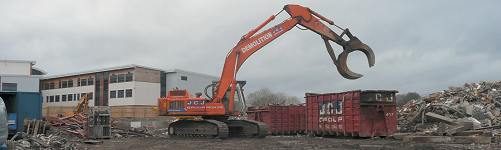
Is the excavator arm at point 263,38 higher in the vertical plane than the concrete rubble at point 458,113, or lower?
higher

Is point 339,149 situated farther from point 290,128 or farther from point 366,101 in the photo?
point 290,128

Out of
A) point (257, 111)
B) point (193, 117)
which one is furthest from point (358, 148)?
point (257, 111)

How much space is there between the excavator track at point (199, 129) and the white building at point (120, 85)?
129 ft

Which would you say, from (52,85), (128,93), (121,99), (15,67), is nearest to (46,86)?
(52,85)

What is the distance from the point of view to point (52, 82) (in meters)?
77.1

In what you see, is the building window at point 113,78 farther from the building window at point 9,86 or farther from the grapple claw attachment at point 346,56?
the grapple claw attachment at point 346,56

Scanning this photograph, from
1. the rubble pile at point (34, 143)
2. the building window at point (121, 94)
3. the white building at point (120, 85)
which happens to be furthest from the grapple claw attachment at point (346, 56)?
the building window at point (121, 94)

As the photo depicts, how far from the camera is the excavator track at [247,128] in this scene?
914 inches

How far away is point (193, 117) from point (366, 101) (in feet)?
26.5

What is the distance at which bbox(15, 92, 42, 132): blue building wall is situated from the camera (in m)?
22.1

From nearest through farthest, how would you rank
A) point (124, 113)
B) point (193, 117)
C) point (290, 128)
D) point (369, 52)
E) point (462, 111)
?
point (369, 52)
point (462, 111)
point (193, 117)
point (290, 128)
point (124, 113)

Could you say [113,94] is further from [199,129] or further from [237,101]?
[237,101]

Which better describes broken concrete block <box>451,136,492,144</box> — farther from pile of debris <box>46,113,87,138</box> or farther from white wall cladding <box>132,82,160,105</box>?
white wall cladding <box>132,82,160,105</box>

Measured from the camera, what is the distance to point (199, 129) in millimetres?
23625
